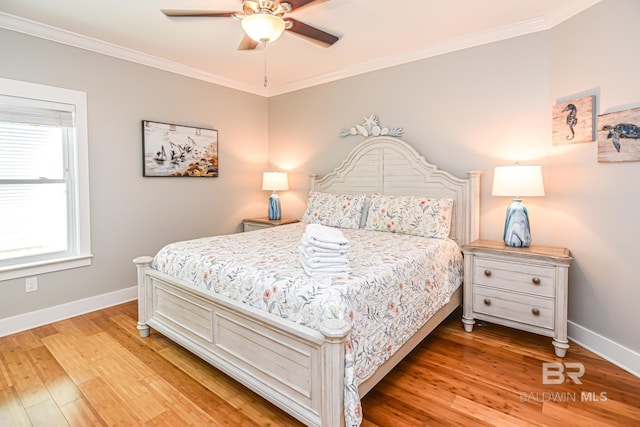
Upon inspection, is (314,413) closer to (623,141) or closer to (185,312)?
(185,312)

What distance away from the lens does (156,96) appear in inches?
143

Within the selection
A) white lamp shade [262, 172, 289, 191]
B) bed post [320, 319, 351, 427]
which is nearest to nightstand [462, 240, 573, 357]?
bed post [320, 319, 351, 427]

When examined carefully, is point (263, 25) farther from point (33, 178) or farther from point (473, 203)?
point (33, 178)

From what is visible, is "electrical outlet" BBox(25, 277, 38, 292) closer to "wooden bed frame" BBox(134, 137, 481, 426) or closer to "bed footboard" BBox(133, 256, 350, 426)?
"wooden bed frame" BBox(134, 137, 481, 426)

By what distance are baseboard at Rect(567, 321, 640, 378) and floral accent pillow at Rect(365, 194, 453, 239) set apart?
120 centimetres

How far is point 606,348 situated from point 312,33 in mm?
3066

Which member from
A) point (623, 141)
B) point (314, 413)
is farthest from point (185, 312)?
point (623, 141)

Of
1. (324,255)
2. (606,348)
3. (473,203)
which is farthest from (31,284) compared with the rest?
(606,348)

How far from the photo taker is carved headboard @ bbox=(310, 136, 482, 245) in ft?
10.2

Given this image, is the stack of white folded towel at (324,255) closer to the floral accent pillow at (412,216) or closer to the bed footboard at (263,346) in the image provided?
the bed footboard at (263,346)

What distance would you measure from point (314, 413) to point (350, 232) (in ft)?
6.06

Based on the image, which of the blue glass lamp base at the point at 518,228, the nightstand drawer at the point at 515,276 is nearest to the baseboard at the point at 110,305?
the nightstand drawer at the point at 515,276

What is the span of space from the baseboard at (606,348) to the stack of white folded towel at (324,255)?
6.52 feet

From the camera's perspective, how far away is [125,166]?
3436 millimetres
